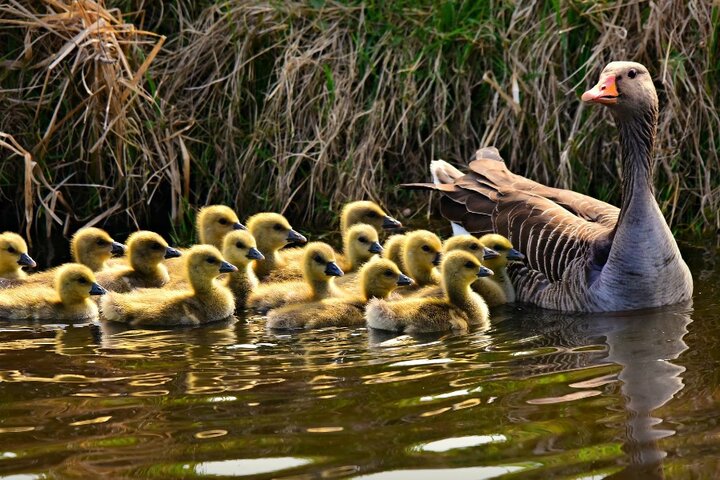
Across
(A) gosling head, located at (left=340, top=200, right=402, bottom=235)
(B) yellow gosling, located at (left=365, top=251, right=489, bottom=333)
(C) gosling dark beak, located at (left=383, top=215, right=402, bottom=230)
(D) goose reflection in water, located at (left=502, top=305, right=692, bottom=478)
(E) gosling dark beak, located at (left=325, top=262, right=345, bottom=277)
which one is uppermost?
(A) gosling head, located at (left=340, top=200, right=402, bottom=235)

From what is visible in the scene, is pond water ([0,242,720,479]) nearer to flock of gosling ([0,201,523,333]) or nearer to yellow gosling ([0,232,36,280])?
flock of gosling ([0,201,523,333])

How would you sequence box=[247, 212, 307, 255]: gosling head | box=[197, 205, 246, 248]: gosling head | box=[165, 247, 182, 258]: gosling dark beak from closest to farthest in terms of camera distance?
box=[165, 247, 182, 258]: gosling dark beak < box=[247, 212, 307, 255]: gosling head < box=[197, 205, 246, 248]: gosling head

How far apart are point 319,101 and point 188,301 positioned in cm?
276

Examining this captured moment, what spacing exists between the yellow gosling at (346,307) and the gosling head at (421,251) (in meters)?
0.39

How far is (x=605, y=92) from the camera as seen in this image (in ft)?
23.2

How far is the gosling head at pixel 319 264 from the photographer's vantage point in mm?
7359

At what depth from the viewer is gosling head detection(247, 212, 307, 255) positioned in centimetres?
816

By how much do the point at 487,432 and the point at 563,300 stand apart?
106 inches

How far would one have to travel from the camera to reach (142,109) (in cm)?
935

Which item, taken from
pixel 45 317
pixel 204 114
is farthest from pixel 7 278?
pixel 204 114

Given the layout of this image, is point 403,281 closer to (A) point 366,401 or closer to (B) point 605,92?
(B) point 605,92

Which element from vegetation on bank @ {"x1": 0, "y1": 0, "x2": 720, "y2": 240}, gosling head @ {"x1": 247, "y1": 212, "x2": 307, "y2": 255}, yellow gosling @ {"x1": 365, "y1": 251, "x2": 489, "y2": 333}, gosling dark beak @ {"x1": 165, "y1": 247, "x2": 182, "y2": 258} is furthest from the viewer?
vegetation on bank @ {"x1": 0, "y1": 0, "x2": 720, "y2": 240}

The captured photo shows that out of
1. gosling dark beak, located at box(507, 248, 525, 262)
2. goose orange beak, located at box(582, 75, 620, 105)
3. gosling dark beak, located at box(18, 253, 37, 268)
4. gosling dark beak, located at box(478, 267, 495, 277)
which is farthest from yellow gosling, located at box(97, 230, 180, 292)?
goose orange beak, located at box(582, 75, 620, 105)

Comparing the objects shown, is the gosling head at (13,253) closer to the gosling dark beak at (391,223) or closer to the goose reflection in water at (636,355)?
the gosling dark beak at (391,223)
